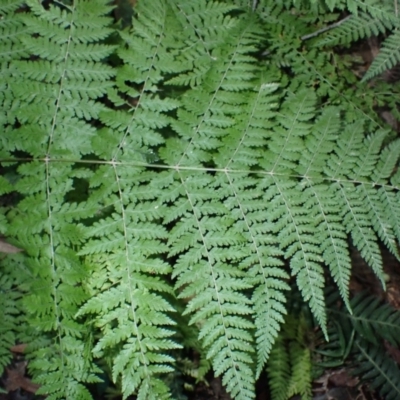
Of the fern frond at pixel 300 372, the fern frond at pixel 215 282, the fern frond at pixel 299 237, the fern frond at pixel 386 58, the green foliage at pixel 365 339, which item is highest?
the fern frond at pixel 386 58

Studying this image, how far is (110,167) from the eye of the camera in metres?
2.72

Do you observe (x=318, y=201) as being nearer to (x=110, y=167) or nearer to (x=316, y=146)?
(x=316, y=146)

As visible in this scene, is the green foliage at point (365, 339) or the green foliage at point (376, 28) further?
the green foliage at point (365, 339)

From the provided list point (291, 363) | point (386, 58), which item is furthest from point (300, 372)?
point (386, 58)

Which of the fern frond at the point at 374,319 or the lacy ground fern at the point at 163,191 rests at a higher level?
the lacy ground fern at the point at 163,191

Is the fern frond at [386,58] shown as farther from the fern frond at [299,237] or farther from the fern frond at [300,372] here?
the fern frond at [300,372]

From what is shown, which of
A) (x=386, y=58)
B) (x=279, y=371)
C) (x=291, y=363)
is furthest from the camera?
(x=291, y=363)

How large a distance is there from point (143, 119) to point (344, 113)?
5.35 feet

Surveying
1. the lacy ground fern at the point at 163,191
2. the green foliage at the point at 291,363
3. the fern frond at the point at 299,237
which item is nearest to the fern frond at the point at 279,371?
the green foliage at the point at 291,363

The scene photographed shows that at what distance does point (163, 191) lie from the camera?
2680 millimetres

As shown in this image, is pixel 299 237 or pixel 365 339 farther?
pixel 365 339

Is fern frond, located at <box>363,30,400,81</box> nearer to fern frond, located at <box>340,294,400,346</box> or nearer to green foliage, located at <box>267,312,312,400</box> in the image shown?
fern frond, located at <box>340,294,400,346</box>

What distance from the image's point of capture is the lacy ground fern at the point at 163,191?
245cm

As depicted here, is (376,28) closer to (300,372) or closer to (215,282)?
(215,282)
